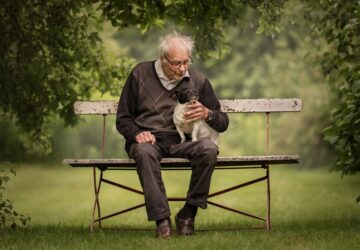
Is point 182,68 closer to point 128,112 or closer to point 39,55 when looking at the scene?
point 128,112

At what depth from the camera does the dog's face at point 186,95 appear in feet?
23.7

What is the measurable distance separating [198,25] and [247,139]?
24.5 metres

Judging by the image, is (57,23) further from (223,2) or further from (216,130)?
(216,130)

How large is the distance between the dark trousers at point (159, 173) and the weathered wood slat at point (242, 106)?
3.30ft

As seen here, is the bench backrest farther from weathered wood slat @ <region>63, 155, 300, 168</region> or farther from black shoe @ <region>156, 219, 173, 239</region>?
black shoe @ <region>156, 219, 173, 239</region>

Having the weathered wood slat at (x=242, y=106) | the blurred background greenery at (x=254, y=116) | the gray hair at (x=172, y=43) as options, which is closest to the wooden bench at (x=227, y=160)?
the weathered wood slat at (x=242, y=106)

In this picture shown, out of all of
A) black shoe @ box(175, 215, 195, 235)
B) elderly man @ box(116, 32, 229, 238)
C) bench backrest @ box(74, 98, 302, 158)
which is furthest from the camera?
bench backrest @ box(74, 98, 302, 158)

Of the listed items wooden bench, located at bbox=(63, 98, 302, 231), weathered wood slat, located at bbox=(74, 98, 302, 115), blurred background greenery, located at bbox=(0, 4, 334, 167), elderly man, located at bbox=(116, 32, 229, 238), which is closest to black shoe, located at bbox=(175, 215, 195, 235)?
elderly man, located at bbox=(116, 32, 229, 238)

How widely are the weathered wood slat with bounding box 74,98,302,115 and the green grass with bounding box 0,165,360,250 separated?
1085mm

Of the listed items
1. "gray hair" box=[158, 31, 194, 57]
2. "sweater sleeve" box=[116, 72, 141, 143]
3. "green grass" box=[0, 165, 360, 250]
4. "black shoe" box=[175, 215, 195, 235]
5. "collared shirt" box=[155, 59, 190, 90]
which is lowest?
"green grass" box=[0, 165, 360, 250]

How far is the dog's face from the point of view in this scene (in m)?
7.23

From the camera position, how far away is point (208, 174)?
6.99 metres

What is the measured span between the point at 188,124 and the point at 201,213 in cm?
421

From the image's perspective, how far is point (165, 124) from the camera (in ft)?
24.5
